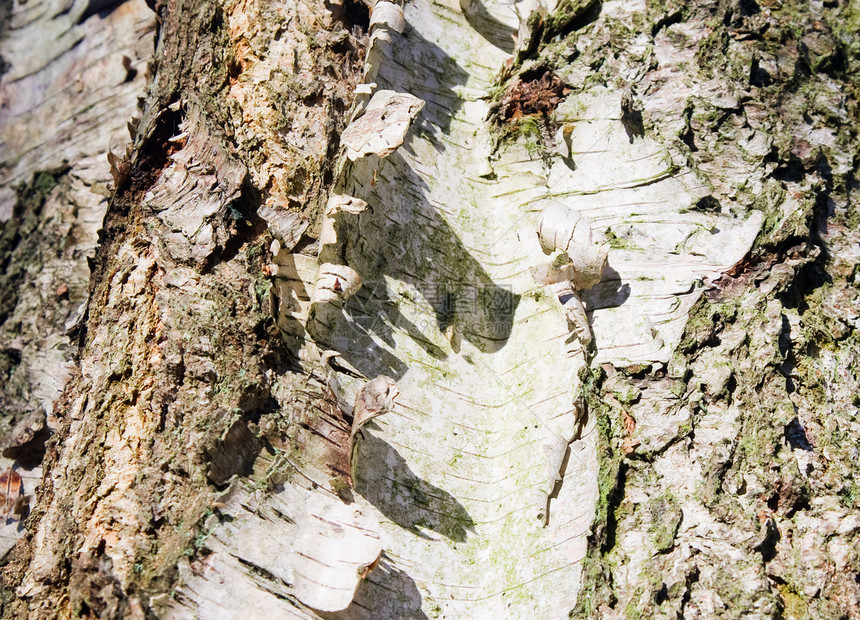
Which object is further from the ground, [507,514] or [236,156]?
[236,156]

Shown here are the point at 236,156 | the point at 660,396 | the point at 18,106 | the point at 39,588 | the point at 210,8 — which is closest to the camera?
the point at 39,588

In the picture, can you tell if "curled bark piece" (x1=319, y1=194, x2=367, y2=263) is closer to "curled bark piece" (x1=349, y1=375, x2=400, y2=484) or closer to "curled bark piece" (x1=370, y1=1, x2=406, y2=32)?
"curled bark piece" (x1=349, y1=375, x2=400, y2=484)

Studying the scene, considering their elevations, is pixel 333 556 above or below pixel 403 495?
above

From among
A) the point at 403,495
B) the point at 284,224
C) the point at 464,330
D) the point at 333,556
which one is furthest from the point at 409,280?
the point at 333,556

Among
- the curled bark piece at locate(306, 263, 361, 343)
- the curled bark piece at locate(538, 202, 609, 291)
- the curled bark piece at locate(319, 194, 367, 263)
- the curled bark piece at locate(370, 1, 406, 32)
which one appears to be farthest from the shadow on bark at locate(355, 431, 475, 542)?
the curled bark piece at locate(370, 1, 406, 32)

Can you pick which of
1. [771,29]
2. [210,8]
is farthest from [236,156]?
[771,29]

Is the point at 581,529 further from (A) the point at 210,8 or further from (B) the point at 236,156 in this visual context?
(A) the point at 210,8

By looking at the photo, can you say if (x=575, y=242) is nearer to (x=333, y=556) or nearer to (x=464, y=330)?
(x=464, y=330)
